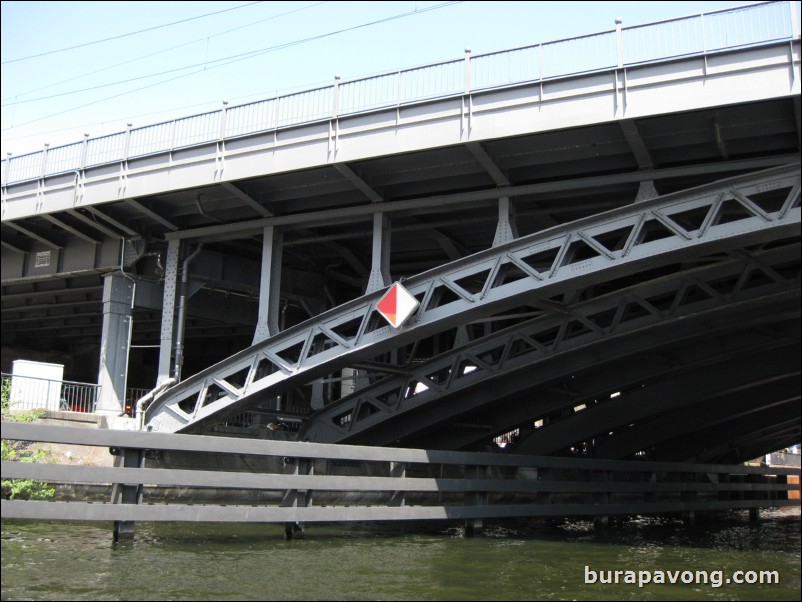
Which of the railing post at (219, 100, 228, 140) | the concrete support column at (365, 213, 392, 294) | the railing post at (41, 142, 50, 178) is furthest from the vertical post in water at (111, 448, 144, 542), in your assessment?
the railing post at (41, 142, 50, 178)

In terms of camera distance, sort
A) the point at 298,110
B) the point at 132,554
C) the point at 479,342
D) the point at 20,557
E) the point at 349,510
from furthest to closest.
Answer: the point at 479,342, the point at 298,110, the point at 349,510, the point at 132,554, the point at 20,557

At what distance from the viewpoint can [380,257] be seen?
58.4ft

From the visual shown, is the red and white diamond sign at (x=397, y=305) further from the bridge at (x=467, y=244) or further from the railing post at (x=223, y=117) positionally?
the railing post at (x=223, y=117)

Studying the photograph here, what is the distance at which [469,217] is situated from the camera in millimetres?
19203

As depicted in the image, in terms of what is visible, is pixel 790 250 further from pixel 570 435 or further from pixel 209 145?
pixel 209 145

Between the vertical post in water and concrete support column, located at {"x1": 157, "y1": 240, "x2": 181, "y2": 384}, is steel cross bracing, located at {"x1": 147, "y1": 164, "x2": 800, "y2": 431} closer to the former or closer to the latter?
concrete support column, located at {"x1": 157, "y1": 240, "x2": 181, "y2": 384}

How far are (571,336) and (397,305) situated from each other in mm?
5984

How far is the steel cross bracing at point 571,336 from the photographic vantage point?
17.8 m

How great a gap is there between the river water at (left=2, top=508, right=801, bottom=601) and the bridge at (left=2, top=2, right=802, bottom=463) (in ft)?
16.7

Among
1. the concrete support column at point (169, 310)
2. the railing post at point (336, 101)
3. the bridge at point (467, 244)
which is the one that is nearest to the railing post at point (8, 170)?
the bridge at point (467, 244)

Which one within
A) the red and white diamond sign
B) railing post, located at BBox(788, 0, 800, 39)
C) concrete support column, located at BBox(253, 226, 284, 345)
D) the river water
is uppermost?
railing post, located at BBox(788, 0, 800, 39)

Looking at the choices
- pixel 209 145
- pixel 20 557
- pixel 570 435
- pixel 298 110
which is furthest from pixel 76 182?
pixel 570 435

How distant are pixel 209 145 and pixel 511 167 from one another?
716 cm

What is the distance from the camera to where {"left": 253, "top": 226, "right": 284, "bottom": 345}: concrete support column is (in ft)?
62.1
